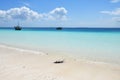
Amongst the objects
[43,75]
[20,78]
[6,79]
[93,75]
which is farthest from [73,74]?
[6,79]

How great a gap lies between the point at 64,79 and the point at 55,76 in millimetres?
394

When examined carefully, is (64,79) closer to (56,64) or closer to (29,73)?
(29,73)

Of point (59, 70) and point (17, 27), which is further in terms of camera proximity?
point (17, 27)

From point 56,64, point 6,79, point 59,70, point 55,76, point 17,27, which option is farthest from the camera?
point 17,27

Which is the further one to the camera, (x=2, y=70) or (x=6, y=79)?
(x=2, y=70)

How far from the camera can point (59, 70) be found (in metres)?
6.37

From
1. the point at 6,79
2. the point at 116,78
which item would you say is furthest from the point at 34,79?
the point at 116,78

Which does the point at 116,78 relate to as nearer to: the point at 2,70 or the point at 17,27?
the point at 2,70

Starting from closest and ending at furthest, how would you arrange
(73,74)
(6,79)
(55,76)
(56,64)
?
(6,79) < (55,76) < (73,74) < (56,64)

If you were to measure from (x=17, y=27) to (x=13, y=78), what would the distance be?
212ft

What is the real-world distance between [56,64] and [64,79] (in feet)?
6.96

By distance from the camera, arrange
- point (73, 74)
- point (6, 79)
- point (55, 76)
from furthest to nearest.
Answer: point (73, 74) < point (55, 76) < point (6, 79)

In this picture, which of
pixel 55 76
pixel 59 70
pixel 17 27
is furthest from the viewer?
pixel 17 27

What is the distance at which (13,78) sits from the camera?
519 cm
